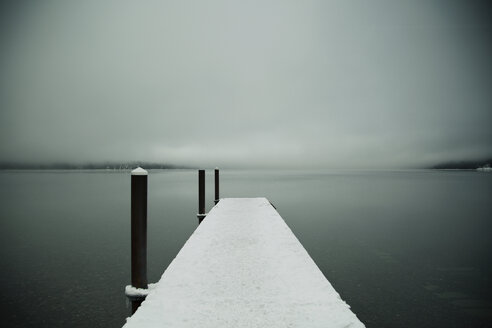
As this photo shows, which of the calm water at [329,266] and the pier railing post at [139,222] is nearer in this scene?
the pier railing post at [139,222]

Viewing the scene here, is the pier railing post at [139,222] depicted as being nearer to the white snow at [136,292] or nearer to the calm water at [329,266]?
the white snow at [136,292]

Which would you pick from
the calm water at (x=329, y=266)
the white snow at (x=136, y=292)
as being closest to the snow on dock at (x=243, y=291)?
the white snow at (x=136, y=292)

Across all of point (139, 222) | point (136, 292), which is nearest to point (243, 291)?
point (136, 292)

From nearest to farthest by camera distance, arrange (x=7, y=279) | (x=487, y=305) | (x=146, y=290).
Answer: (x=146, y=290) < (x=487, y=305) < (x=7, y=279)

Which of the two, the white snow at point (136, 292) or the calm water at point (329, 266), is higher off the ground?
the white snow at point (136, 292)

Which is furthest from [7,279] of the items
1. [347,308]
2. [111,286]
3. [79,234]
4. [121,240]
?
[347,308]

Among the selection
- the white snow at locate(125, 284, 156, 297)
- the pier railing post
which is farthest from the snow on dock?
the pier railing post

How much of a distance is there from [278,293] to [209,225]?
13.7 ft

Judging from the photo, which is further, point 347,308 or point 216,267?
point 216,267

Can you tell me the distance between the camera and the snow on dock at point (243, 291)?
2891 millimetres

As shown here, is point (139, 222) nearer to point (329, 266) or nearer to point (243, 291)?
point (243, 291)

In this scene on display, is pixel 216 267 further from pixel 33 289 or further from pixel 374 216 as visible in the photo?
pixel 374 216

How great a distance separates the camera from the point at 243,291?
353 cm

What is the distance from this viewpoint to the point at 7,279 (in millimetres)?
8914
